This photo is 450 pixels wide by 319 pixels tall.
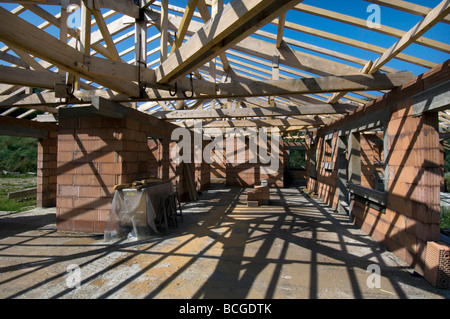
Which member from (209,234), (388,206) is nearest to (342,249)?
(388,206)

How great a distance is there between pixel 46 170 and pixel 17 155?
57.8ft

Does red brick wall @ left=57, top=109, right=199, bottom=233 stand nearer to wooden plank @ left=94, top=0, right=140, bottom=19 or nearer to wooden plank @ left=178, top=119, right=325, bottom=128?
wooden plank @ left=94, top=0, right=140, bottom=19

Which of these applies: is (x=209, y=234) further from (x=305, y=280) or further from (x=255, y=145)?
(x=255, y=145)

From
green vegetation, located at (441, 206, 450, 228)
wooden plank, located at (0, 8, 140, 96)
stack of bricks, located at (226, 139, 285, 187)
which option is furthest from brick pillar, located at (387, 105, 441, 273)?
stack of bricks, located at (226, 139, 285, 187)

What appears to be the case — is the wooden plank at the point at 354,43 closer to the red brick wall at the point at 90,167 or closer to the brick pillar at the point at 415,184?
the brick pillar at the point at 415,184

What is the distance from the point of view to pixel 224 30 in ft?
7.89

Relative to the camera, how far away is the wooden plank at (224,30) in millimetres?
2160

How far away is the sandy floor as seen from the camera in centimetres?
314

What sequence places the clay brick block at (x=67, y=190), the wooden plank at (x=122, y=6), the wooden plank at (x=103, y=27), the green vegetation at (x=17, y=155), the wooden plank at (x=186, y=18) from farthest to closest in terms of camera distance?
1. the green vegetation at (x=17, y=155)
2. the clay brick block at (x=67, y=190)
3. the wooden plank at (x=122, y=6)
4. the wooden plank at (x=103, y=27)
5. the wooden plank at (x=186, y=18)

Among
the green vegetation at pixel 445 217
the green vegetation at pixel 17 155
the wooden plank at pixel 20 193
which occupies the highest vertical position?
the green vegetation at pixel 17 155

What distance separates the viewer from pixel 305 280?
134 inches

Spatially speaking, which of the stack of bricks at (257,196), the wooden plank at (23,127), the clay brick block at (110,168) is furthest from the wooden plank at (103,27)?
the stack of bricks at (257,196)

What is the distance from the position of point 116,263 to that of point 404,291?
398 centimetres

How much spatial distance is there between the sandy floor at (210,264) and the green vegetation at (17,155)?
1928 cm
